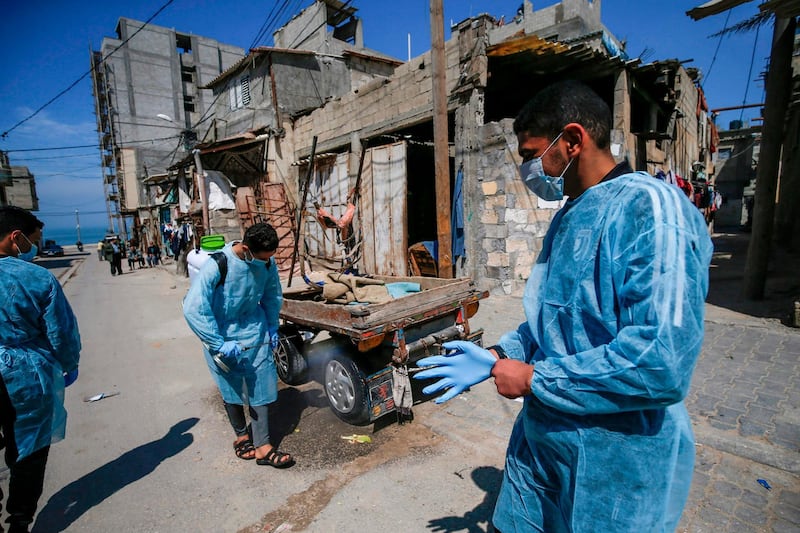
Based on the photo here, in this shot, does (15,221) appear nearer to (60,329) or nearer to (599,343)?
(60,329)

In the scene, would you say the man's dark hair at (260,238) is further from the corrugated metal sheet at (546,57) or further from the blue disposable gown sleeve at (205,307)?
the corrugated metal sheet at (546,57)

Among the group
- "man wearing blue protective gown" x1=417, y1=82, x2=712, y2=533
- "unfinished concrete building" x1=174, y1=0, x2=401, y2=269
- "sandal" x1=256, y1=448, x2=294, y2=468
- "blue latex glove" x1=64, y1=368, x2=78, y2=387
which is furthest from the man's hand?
"unfinished concrete building" x1=174, y1=0, x2=401, y2=269

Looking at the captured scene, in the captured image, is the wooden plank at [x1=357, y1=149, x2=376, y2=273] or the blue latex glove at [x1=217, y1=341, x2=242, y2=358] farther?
the wooden plank at [x1=357, y1=149, x2=376, y2=273]

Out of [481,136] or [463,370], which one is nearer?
[463,370]

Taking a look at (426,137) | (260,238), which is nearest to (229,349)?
(260,238)

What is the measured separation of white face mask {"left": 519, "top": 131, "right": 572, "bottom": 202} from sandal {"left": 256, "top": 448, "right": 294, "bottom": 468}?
9.84 ft

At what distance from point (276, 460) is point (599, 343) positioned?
299 cm

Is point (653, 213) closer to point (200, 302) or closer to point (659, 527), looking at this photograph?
point (659, 527)

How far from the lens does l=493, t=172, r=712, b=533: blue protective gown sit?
1.03 meters

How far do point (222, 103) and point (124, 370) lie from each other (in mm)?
16483

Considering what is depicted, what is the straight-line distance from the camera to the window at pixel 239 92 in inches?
662

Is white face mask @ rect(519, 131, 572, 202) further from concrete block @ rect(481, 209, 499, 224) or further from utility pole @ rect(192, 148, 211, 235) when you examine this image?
utility pole @ rect(192, 148, 211, 235)

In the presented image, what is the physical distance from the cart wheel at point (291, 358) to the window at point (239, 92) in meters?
15.3

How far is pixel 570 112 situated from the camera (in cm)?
131
